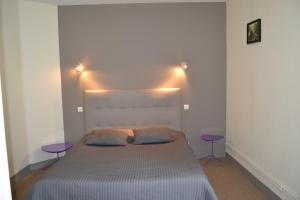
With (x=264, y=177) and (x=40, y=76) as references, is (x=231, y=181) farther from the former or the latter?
(x=40, y=76)

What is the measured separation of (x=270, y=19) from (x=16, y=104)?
3.75 m

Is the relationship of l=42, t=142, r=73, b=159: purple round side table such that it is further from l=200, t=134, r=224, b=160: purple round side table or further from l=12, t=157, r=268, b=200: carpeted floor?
l=200, t=134, r=224, b=160: purple round side table

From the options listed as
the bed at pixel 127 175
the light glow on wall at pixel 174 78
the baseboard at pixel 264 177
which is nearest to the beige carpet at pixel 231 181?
the baseboard at pixel 264 177

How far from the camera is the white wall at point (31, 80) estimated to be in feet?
12.7

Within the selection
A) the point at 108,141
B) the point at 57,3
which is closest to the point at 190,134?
the point at 108,141

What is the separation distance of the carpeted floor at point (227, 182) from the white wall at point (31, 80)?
30cm

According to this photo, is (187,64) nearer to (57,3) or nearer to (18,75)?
(57,3)

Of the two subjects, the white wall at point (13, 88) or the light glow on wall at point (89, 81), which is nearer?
the white wall at point (13, 88)

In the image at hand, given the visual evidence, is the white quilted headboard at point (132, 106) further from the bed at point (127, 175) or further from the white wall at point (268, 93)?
the white wall at point (268, 93)

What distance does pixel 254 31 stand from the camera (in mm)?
3416

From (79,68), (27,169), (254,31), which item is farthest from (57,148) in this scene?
(254,31)

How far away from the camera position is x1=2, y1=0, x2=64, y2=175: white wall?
3879 millimetres

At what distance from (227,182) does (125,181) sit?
1.83 m

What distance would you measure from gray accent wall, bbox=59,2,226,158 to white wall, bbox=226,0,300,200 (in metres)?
0.37
